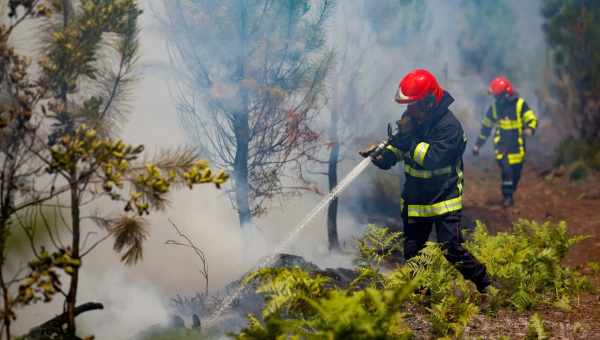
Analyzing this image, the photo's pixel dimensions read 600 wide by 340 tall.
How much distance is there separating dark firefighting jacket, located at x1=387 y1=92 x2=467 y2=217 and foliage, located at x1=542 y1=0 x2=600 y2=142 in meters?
8.71

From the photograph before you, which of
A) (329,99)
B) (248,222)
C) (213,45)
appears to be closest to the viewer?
(213,45)

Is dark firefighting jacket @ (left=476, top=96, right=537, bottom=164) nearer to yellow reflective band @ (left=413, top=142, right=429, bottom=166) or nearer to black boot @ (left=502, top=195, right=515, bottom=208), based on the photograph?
black boot @ (left=502, top=195, right=515, bottom=208)

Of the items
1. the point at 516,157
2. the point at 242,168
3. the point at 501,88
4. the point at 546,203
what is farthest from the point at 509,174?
the point at 242,168

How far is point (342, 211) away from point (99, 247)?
11.3ft

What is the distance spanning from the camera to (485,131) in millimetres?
9789

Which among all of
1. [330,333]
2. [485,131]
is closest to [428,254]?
[330,333]

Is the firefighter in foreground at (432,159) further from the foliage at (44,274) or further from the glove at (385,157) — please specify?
the foliage at (44,274)

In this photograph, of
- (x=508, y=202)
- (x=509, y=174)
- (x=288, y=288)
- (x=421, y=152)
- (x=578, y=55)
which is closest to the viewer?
(x=288, y=288)

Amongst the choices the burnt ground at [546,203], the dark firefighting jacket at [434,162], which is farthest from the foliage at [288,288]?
the burnt ground at [546,203]

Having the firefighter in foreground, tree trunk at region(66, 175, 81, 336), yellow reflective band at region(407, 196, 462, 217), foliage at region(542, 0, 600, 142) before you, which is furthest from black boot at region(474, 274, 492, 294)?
foliage at region(542, 0, 600, 142)

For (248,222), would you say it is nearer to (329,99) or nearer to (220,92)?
(220,92)

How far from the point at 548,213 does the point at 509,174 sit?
0.84 meters

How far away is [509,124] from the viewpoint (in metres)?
9.30

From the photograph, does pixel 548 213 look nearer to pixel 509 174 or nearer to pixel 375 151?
pixel 509 174
